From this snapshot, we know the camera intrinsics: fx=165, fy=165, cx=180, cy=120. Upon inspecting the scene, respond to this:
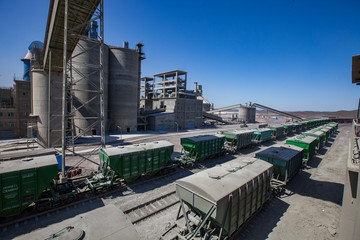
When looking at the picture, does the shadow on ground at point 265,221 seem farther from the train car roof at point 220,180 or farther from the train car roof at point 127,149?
the train car roof at point 127,149

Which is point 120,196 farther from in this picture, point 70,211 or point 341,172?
point 341,172

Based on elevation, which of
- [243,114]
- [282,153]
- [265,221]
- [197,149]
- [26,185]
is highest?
[243,114]

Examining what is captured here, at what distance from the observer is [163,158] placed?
15.0m

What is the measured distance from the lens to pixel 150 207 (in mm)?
10516

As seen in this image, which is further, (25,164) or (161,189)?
(161,189)

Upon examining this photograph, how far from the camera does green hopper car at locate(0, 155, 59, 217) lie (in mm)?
8336

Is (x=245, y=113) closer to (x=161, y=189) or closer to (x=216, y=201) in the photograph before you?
(x=161, y=189)

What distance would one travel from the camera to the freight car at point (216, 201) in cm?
701

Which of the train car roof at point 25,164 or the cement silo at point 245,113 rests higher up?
the cement silo at point 245,113

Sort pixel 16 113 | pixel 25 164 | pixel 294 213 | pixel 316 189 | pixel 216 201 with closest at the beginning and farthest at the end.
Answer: pixel 216 201 → pixel 25 164 → pixel 294 213 → pixel 316 189 → pixel 16 113

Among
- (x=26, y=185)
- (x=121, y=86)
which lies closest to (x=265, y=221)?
(x=26, y=185)

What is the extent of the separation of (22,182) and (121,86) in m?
33.1

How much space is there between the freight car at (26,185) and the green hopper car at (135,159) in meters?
3.26

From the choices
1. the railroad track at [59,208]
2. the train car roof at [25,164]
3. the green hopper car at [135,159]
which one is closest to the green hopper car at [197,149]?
the green hopper car at [135,159]
